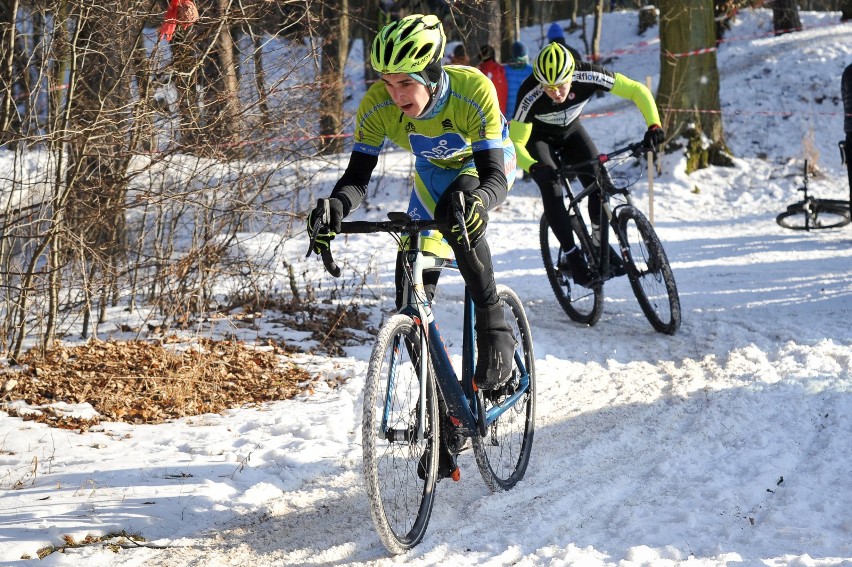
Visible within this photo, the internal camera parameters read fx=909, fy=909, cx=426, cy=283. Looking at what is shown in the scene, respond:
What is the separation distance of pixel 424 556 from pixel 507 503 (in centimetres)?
72

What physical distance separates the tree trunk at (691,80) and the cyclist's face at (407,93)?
11955 mm

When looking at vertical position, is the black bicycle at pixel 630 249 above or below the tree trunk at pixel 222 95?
below

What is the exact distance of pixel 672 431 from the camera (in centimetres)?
540

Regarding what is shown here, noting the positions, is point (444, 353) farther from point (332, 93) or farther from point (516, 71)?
point (516, 71)

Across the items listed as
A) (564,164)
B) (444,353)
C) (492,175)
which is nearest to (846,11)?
(564,164)

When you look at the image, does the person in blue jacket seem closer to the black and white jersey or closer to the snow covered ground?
the snow covered ground

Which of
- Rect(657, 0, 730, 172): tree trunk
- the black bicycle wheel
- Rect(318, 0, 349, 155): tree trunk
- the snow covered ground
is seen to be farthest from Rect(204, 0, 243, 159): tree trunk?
Rect(657, 0, 730, 172): tree trunk

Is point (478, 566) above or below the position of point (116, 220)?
below

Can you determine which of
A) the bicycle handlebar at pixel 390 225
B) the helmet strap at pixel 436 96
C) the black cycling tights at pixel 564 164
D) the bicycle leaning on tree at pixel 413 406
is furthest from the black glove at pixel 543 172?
the bicycle handlebar at pixel 390 225

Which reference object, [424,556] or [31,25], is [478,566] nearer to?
[424,556]

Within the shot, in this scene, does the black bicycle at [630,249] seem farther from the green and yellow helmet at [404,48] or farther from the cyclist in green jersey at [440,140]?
the green and yellow helmet at [404,48]

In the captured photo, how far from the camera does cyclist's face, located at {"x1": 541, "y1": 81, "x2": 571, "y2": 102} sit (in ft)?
23.7

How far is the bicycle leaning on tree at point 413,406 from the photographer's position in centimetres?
371

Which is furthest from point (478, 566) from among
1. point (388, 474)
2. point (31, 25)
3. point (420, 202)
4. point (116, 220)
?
point (31, 25)
